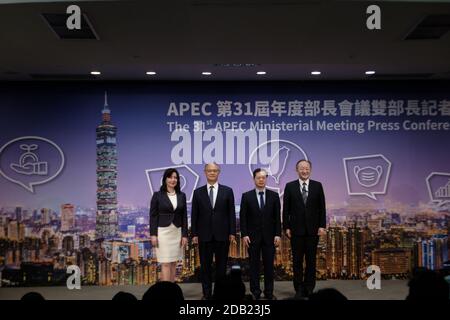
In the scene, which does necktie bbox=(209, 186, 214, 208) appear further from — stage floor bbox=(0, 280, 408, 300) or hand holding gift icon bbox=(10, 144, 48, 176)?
hand holding gift icon bbox=(10, 144, 48, 176)

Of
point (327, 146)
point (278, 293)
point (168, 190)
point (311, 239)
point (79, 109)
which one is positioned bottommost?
point (278, 293)

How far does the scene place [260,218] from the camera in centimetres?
589

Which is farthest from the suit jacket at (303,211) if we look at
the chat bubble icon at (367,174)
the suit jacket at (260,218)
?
the chat bubble icon at (367,174)

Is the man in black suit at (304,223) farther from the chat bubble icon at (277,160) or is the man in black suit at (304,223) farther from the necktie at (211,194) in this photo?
the chat bubble icon at (277,160)

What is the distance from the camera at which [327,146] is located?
746 centimetres

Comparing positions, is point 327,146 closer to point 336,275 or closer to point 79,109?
point 336,275

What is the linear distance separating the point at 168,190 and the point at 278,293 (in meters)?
1.84

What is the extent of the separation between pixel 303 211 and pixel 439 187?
8.23 ft

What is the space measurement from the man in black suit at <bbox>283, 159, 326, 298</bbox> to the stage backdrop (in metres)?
1.33

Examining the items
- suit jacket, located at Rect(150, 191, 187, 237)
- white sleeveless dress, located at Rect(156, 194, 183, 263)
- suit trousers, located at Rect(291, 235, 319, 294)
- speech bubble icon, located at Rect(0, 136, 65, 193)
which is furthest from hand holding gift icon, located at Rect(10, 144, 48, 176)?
suit trousers, located at Rect(291, 235, 319, 294)

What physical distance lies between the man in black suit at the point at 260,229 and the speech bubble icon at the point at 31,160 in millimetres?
2890
